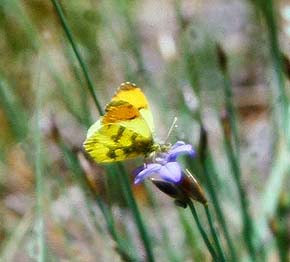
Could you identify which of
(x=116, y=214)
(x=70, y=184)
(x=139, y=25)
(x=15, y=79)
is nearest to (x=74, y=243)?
(x=116, y=214)

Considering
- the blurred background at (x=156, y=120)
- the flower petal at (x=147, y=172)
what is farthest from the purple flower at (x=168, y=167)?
the blurred background at (x=156, y=120)

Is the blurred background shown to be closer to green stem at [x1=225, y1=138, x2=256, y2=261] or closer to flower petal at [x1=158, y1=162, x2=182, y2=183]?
green stem at [x1=225, y1=138, x2=256, y2=261]

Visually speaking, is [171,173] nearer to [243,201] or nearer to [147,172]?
[147,172]

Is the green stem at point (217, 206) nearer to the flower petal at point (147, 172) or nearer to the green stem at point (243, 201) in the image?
the green stem at point (243, 201)

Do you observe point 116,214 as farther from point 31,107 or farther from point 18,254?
point 31,107

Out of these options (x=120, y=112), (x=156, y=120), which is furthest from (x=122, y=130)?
(x=156, y=120)

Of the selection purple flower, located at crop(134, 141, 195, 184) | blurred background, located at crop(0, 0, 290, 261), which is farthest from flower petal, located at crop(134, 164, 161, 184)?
blurred background, located at crop(0, 0, 290, 261)
